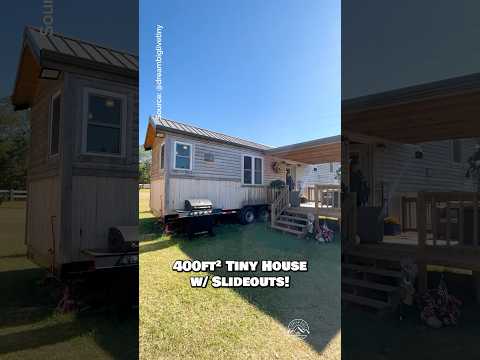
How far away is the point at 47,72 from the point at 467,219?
3.32 meters

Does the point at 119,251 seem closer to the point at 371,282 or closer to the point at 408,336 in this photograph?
the point at 371,282

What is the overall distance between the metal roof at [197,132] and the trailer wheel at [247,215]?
1.30ft

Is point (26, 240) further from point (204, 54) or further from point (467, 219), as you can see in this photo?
point (467, 219)

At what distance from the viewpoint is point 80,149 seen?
1836 mm

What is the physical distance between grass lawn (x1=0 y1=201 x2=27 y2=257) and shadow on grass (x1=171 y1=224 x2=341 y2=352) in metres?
1.04

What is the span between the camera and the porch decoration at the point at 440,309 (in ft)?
7.72

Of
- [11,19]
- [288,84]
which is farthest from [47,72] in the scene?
[288,84]

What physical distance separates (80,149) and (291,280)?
1.50m

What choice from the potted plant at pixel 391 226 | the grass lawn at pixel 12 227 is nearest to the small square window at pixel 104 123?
the grass lawn at pixel 12 227

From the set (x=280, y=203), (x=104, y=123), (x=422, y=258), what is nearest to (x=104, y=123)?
(x=104, y=123)

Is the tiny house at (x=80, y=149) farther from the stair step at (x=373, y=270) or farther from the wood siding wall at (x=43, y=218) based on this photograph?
the stair step at (x=373, y=270)

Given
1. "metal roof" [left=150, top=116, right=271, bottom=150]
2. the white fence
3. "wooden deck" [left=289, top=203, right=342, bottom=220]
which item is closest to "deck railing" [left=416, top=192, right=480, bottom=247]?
"wooden deck" [left=289, top=203, right=342, bottom=220]

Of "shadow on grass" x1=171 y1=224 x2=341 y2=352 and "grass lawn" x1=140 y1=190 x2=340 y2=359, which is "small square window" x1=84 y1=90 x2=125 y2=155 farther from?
"shadow on grass" x1=171 y1=224 x2=341 y2=352

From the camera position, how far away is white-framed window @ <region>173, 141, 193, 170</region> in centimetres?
184
